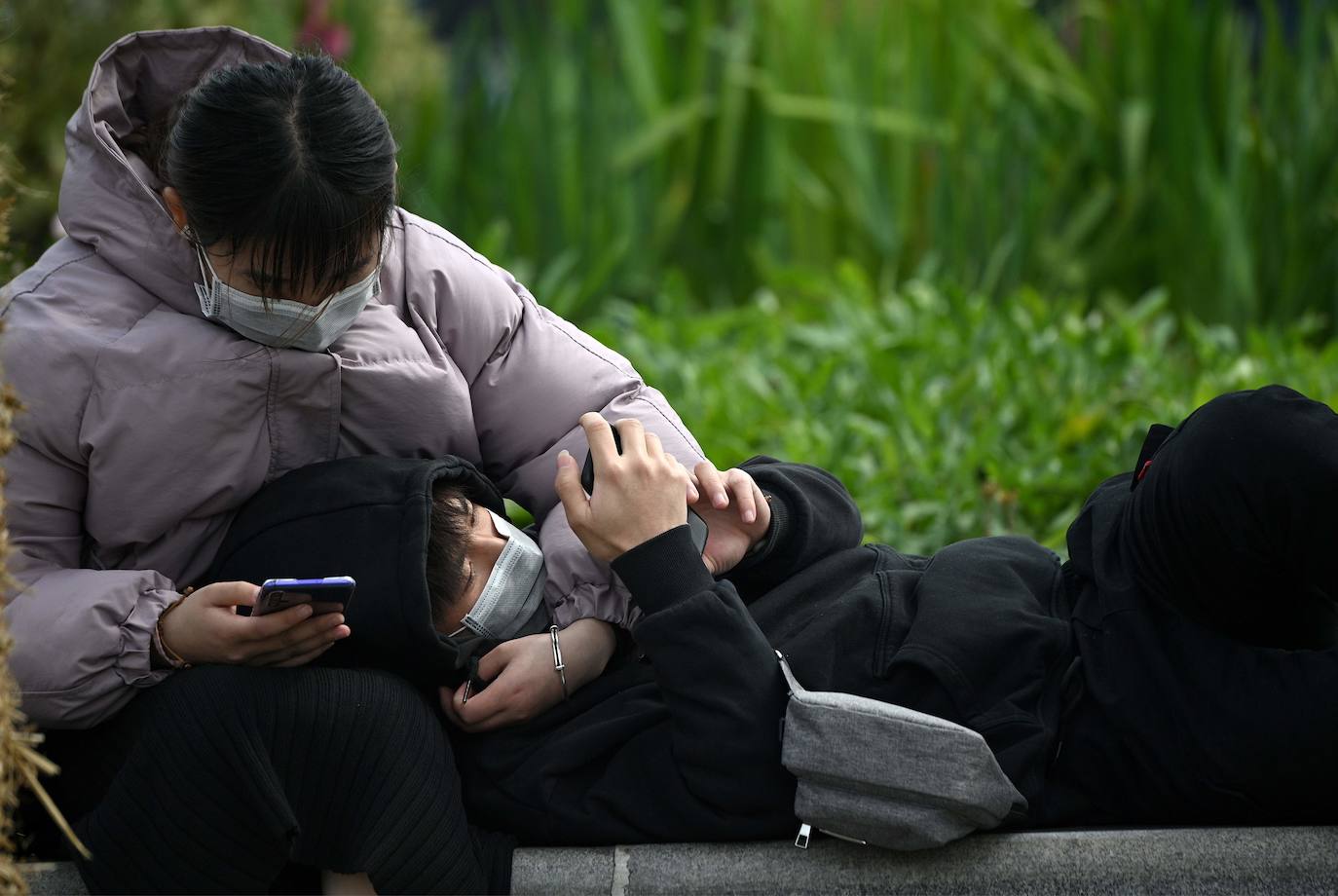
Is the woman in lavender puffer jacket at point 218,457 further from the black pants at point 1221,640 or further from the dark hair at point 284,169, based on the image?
the black pants at point 1221,640

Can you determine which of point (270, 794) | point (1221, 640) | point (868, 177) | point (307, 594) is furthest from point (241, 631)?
point (868, 177)

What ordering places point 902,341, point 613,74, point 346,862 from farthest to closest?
point 613,74, point 902,341, point 346,862

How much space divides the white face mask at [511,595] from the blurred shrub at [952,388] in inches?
50.5

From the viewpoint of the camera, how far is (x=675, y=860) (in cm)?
182

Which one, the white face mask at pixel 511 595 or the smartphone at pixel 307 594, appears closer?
the smartphone at pixel 307 594

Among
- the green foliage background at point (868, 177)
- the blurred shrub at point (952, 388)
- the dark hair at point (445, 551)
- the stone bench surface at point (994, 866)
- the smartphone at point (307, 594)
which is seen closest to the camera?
the smartphone at point (307, 594)

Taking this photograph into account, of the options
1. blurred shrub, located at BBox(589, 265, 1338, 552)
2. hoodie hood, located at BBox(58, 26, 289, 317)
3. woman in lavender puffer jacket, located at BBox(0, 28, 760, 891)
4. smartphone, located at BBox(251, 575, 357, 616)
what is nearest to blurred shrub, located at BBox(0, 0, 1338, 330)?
blurred shrub, located at BBox(589, 265, 1338, 552)

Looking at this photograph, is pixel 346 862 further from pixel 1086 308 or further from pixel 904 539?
pixel 1086 308

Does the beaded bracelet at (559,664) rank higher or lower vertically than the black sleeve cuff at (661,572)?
lower

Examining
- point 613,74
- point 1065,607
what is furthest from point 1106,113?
point 1065,607

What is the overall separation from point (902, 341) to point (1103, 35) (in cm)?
176

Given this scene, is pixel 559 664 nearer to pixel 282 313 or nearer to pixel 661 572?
pixel 661 572

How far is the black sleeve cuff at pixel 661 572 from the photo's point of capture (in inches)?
72.7

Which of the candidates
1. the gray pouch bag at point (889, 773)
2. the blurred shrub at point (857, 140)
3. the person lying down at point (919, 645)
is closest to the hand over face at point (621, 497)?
the person lying down at point (919, 645)
